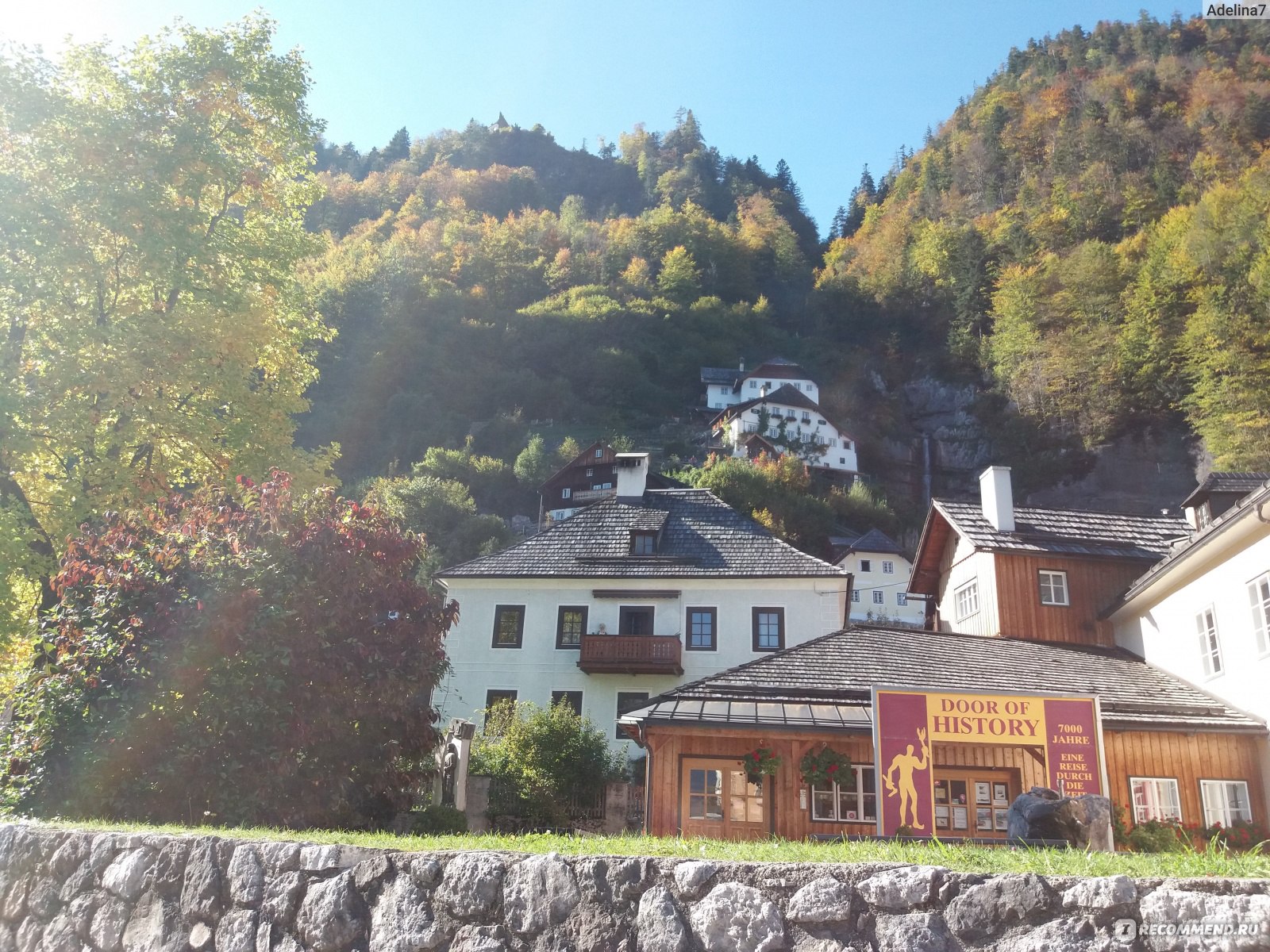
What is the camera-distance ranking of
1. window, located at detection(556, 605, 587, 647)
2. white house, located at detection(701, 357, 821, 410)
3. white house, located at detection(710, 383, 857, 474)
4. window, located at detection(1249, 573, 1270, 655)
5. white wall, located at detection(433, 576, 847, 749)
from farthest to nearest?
white house, located at detection(701, 357, 821, 410), white house, located at detection(710, 383, 857, 474), window, located at detection(556, 605, 587, 647), white wall, located at detection(433, 576, 847, 749), window, located at detection(1249, 573, 1270, 655)

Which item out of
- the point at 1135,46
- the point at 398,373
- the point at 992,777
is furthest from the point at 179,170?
the point at 1135,46

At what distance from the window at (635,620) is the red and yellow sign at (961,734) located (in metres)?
18.1

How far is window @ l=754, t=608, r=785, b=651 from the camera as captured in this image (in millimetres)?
27062

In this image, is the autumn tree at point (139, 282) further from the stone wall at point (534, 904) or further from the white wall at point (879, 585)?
the white wall at point (879, 585)

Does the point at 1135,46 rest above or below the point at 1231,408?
above

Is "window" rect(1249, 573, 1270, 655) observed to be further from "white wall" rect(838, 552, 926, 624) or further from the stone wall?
"white wall" rect(838, 552, 926, 624)

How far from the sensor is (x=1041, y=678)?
1583cm

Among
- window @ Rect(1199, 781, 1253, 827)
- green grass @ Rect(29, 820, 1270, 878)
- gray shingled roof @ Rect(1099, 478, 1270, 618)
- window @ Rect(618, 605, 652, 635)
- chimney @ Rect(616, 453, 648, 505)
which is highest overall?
chimney @ Rect(616, 453, 648, 505)

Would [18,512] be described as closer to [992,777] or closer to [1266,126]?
[992,777]

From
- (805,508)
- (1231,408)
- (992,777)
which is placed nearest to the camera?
(992,777)

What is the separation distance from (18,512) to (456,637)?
17675 mm

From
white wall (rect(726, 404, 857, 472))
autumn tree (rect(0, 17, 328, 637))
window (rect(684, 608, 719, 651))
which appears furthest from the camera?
white wall (rect(726, 404, 857, 472))

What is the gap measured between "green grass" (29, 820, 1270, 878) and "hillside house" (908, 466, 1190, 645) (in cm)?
1595

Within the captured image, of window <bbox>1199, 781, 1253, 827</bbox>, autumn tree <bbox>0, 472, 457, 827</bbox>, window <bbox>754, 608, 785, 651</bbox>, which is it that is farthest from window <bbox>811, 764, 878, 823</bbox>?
window <bbox>754, 608, 785, 651</bbox>
